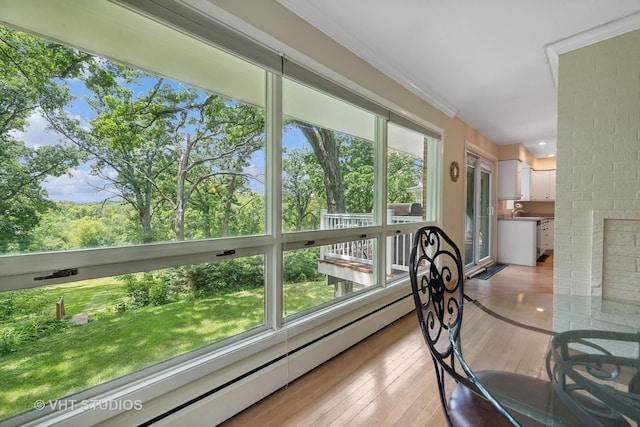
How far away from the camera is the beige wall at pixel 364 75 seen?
1616 mm

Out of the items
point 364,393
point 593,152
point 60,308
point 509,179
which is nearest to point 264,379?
point 364,393

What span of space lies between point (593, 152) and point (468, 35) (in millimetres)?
1462

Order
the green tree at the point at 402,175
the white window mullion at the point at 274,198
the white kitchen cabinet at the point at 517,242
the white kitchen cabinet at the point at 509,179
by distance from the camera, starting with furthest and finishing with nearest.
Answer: the white kitchen cabinet at the point at 509,179 → the white kitchen cabinet at the point at 517,242 → the green tree at the point at 402,175 → the white window mullion at the point at 274,198

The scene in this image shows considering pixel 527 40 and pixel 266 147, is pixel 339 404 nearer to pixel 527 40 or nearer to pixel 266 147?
pixel 266 147

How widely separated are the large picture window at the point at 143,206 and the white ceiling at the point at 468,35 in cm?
52

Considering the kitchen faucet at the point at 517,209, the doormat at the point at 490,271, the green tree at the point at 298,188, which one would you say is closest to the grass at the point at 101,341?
the green tree at the point at 298,188

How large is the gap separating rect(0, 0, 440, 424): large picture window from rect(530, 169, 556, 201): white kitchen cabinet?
7173mm

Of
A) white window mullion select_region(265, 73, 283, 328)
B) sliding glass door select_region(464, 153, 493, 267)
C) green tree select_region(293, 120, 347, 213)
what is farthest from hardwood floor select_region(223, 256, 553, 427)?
sliding glass door select_region(464, 153, 493, 267)

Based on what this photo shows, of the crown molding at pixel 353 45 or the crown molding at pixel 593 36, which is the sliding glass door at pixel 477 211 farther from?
the crown molding at pixel 593 36

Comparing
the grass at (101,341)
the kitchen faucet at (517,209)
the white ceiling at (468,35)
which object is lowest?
the grass at (101,341)

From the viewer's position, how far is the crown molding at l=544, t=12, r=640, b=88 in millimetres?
2045

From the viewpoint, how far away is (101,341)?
1219 mm

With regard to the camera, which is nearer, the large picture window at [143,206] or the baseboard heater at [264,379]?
the large picture window at [143,206]

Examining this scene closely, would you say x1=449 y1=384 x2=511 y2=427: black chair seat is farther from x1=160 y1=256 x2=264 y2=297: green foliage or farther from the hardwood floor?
x1=160 y1=256 x2=264 y2=297: green foliage
